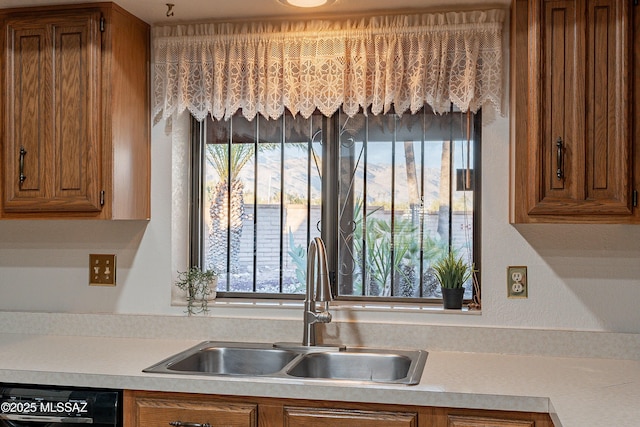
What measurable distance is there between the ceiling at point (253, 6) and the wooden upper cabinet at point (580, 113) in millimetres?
346

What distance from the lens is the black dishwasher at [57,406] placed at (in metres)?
2.21

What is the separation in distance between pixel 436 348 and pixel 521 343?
30 centimetres

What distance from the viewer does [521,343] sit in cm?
256

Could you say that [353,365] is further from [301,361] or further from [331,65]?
[331,65]

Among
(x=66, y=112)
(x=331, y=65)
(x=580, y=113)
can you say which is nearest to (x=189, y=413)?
(x=66, y=112)

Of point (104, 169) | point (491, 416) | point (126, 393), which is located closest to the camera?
point (491, 416)

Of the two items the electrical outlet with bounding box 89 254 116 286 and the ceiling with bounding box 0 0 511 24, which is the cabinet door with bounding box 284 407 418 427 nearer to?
the electrical outlet with bounding box 89 254 116 286

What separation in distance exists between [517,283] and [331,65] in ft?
3.51

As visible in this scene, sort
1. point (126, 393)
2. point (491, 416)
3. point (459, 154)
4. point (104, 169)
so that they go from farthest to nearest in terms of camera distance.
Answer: point (459, 154) → point (104, 169) → point (126, 393) → point (491, 416)

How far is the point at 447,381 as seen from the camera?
2.14 meters

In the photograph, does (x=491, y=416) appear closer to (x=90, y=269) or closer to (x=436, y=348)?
(x=436, y=348)

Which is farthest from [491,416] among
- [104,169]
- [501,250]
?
[104,169]

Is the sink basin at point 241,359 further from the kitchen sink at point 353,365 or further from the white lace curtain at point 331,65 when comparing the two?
the white lace curtain at point 331,65

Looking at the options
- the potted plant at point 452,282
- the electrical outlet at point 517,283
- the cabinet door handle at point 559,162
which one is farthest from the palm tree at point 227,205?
the cabinet door handle at point 559,162
